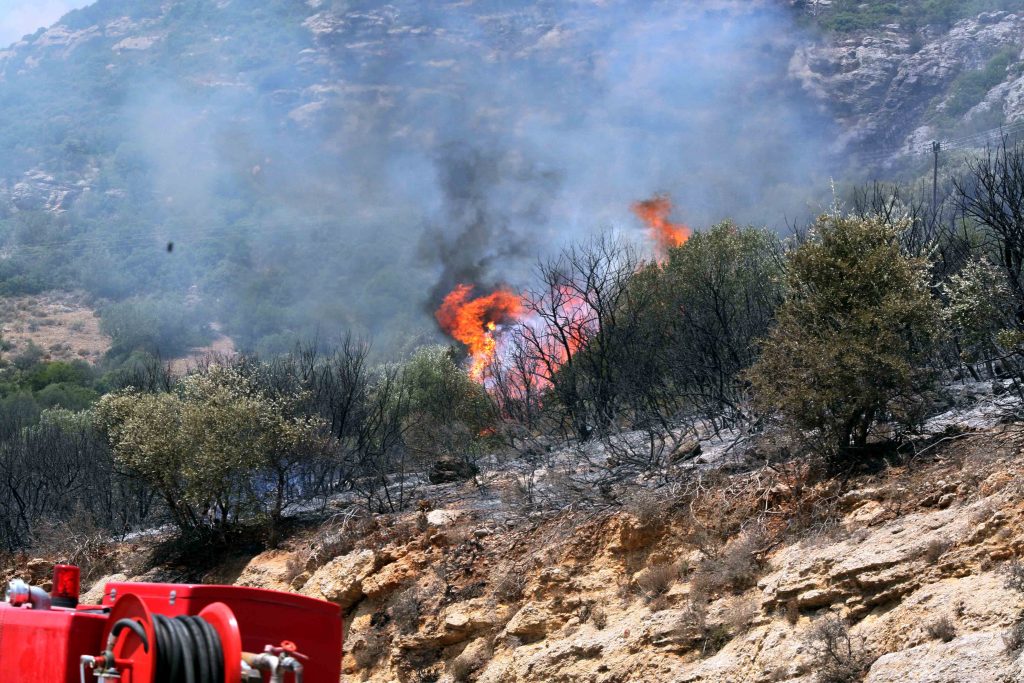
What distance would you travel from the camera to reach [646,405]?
25.6m

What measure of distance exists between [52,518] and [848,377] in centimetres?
2331

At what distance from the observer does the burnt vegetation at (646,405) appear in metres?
16.2

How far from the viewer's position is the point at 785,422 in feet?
54.0

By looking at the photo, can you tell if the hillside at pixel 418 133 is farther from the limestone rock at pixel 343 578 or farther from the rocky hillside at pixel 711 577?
the rocky hillside at pixel 711 577

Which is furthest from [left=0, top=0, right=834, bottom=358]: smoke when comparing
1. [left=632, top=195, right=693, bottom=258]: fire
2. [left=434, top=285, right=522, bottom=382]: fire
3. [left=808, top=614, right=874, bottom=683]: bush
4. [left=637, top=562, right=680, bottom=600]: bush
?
[left=808, top=614, right=874, bottom=683]: bush

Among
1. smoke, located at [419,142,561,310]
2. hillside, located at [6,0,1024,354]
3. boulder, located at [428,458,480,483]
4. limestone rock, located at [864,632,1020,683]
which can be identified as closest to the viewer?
limestone rock, located at [864,632,1020,683]

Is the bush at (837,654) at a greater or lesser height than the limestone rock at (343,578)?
greater

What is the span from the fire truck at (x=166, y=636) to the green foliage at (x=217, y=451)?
13.4m

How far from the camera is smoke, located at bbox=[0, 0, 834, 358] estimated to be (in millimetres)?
95688

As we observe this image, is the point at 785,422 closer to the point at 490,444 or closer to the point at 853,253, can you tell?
the point at 853,253

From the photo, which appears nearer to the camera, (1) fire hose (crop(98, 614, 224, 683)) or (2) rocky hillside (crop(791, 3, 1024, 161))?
(1) fire hose (crop(98, 614, 224, 683))

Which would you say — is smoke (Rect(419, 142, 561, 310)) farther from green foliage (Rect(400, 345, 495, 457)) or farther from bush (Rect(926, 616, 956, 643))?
bush (Rect(926, 616, 956, 643))

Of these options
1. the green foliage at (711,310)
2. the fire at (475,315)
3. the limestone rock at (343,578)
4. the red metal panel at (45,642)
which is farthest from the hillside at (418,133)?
the red metal panel at (45,642)

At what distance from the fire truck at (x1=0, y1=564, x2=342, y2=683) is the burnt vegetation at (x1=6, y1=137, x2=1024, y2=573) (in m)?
6.03
